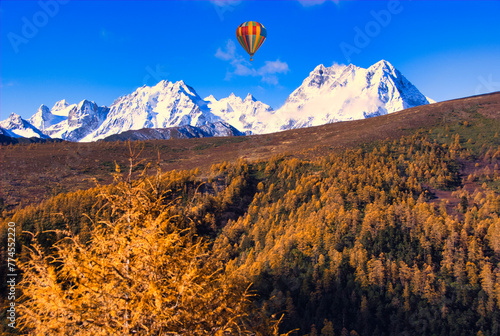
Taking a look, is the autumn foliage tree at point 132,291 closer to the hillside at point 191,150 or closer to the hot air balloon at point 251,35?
the hot air balloon at point 251,35

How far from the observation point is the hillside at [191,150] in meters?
84.7

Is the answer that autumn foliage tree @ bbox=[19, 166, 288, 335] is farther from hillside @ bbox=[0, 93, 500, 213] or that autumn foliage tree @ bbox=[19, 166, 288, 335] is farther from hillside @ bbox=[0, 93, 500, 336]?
hillside @ bbox=[0, 93, 500, 213]

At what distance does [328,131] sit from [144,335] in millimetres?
142561

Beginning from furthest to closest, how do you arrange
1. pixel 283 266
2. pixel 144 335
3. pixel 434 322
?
1. pixel 283 266
2. pixel 434 322
3. pixel 144 335

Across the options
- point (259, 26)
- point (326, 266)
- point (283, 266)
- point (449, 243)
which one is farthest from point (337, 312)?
point (259, 26)

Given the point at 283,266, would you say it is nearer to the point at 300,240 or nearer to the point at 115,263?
the point at 300,240

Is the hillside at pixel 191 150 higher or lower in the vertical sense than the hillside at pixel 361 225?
higher

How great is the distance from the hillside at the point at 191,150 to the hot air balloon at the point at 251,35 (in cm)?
4352

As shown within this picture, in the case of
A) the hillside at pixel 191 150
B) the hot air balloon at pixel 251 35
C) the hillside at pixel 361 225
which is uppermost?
the hot air balloon at pixel 251 35

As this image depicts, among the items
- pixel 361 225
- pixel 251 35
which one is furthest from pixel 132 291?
pixel 361 225

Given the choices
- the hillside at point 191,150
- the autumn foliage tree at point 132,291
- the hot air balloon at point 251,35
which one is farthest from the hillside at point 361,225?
the hot air balloon at point 251,35

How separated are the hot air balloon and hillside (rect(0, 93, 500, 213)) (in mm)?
43517

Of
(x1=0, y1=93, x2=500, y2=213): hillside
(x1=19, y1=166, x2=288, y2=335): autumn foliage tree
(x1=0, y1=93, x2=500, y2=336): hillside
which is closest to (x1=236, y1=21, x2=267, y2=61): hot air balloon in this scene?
(x1=0, y1=93, x2=500, y2=336): hillside

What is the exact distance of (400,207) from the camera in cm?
8450
